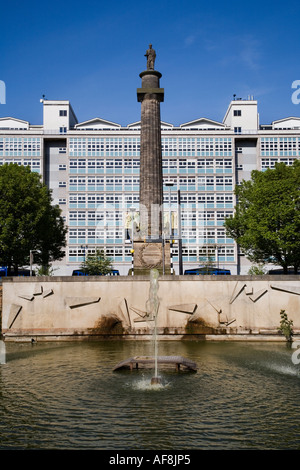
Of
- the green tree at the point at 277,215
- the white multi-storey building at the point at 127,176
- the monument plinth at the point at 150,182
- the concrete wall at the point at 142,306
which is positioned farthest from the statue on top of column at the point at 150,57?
the white multi-storey building at the point at 127,176

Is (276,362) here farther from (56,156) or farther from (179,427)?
(56,156)

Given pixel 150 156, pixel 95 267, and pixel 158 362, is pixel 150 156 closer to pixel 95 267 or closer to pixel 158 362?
pixel 158 362

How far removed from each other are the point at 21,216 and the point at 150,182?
16986 millimetres

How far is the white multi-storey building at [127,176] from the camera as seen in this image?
7856 centimetres

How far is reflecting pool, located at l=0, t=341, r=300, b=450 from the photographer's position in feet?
34.4

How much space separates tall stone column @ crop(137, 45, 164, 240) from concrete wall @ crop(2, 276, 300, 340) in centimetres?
699

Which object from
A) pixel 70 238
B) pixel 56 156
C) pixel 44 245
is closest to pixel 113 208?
pixel 70 238

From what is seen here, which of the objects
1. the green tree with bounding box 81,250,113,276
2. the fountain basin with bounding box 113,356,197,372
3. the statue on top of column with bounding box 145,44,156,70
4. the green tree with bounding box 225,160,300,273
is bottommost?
the fountain basin with bounding box 113,356,197,372

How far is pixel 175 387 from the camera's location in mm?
15320

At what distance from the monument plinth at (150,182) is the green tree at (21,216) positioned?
51.2 feet

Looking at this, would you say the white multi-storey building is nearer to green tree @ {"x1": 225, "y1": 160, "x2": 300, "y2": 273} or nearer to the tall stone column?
green tree @ {"x1": 225, "y1": 160, "x2": 300, "y2": 273}

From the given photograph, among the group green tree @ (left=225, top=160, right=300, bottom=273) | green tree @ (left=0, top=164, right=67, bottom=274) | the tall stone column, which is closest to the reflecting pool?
the tall stone column

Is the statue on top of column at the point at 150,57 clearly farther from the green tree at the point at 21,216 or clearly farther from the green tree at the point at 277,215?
the green tree at the point at 21,216
